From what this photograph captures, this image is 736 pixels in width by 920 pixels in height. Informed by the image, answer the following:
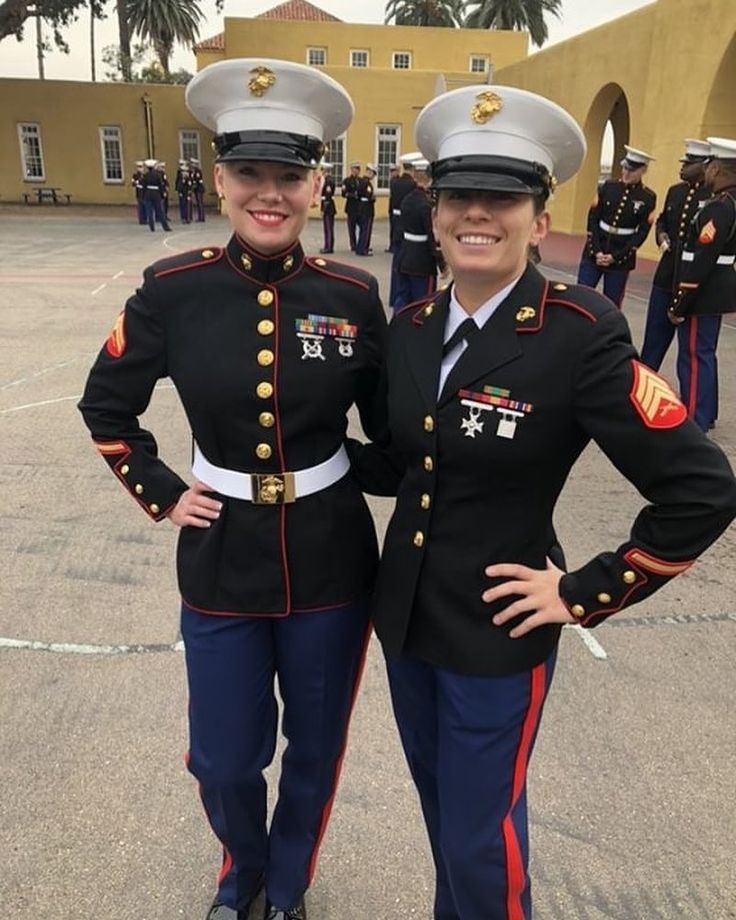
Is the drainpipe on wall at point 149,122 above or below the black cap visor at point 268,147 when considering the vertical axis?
above

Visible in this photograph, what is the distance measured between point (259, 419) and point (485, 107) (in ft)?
2.54

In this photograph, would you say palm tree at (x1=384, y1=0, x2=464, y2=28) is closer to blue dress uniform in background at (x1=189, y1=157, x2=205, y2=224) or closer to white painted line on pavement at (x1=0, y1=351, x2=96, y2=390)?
blue dress uniform in background at (x1=189, y1=157, x2=205, y2=224)

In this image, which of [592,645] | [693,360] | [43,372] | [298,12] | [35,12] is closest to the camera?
[592,645]

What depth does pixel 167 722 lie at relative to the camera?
8.52 feet

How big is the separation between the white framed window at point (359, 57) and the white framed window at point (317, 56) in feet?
4.62

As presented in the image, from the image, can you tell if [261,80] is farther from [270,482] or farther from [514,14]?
[514,14]

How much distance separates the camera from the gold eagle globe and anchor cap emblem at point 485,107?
1.44 m

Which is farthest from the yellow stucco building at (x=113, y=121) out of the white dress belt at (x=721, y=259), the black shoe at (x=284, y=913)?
the black shoe at (x=284, y=913)

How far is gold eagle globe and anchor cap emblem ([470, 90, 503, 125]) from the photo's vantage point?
1442 millimetres

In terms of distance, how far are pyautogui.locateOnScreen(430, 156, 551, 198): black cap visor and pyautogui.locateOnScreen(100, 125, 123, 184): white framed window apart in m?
35.0

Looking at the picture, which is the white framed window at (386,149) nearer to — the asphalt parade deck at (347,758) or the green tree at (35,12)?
the green tree at (35,12)

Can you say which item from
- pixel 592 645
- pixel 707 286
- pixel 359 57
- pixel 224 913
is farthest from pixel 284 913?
pixel 359 57

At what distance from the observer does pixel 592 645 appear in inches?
Answer: 122

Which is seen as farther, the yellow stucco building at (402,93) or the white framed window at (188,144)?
the white framed window at (188,144)
